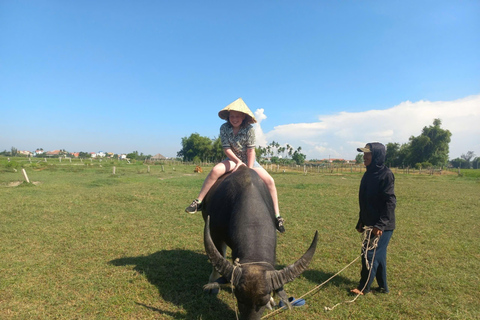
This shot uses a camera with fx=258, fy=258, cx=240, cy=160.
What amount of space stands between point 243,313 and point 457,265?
5572 millimetres

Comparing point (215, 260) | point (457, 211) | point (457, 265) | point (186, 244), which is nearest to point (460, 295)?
point (457, 265)

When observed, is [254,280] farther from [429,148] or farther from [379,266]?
[429,148]

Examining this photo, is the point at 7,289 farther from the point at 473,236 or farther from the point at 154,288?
the point at 473,236

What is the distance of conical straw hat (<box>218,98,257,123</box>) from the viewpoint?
4.54 metres

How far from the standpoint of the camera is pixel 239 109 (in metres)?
4.52

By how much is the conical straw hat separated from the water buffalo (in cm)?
104

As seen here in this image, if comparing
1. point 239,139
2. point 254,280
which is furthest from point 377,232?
point 239,139

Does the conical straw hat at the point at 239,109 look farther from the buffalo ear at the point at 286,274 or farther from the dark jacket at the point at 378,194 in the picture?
the buffalo ear at the point at 286,274

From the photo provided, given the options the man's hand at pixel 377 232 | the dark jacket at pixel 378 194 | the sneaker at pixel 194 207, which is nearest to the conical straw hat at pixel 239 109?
the sneaker at pixel 194 207


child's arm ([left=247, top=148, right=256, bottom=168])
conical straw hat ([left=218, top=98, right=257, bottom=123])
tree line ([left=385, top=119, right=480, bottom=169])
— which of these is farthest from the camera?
tree line ([left=385, top=119, right=480, bottom=169])

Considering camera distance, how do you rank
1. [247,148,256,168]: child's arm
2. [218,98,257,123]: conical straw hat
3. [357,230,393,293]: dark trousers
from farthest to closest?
[247,148,256,168]: child's arm
[218,98,257,123]: conical straw hat
[357,230,393,293]: dark trousers

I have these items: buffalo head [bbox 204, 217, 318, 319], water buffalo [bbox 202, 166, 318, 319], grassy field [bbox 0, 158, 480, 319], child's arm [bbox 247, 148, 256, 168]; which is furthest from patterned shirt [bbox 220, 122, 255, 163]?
grassy field [bbox 0, 158, 480, 319]

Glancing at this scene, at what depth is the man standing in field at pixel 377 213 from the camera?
4.30m

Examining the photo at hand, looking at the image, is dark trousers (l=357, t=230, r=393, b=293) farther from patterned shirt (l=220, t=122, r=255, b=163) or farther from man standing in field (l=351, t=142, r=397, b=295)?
patterned shirt (l=220, t=122, r=255, b=163)
